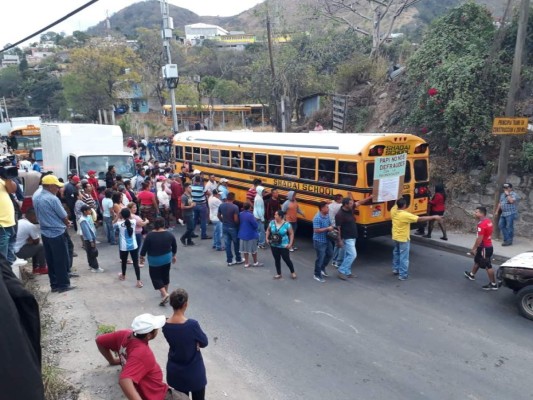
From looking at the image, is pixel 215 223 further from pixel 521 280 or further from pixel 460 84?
pixel 460 84

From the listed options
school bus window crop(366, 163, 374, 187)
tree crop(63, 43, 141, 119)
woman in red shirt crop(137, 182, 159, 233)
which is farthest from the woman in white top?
tree crop(63, 43, 141, 119)

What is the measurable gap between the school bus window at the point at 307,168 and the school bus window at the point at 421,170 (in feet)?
7.81

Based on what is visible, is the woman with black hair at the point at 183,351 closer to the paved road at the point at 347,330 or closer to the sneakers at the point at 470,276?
the paved road at the point at 347,330

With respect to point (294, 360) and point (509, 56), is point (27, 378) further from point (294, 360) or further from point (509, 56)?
point (509, 56)

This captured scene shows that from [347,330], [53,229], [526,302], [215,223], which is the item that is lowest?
[347,330]

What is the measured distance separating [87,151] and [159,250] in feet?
30.9

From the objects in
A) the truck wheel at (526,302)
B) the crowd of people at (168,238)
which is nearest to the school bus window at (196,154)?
the crowd of people at (168,238)

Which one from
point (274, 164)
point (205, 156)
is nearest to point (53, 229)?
point (274, 164)

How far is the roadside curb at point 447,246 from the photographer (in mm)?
9730

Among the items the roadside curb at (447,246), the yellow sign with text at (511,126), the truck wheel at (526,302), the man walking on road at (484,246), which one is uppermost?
the yellow sign with text at (511,126)

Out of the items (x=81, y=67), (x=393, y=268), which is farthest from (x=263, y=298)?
(x=81, y=67)

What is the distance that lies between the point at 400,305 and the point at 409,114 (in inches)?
381

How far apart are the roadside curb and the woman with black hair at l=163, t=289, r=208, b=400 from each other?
7.90m

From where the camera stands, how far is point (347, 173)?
9828mm
